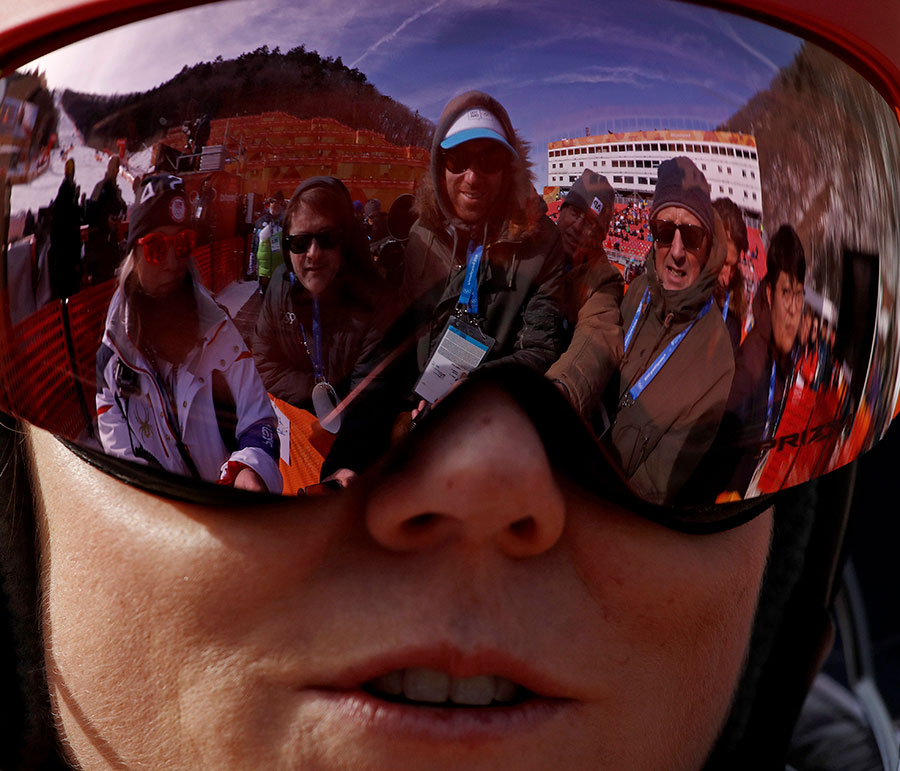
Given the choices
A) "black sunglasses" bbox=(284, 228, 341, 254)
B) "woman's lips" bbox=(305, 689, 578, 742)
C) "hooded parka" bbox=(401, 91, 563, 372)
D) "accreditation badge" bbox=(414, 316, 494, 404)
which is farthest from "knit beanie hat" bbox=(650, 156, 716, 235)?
"woman's lips" bbox=(305, 689, 578, 742)

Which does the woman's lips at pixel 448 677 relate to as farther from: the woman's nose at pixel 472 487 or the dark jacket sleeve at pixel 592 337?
the dark jacket sleeve at pixel 592 337

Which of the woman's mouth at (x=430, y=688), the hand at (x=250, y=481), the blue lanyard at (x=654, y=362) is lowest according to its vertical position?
the woman's mouth at (x=430, y=688)

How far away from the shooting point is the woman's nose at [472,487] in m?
1.00

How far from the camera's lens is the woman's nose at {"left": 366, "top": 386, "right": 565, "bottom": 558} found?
100 centimetres

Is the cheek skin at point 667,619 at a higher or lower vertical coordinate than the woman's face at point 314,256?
lower

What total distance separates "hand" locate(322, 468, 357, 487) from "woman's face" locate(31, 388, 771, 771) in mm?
39

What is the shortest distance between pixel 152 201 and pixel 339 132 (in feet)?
0.66

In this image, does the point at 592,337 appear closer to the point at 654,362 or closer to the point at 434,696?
the point at 654,362

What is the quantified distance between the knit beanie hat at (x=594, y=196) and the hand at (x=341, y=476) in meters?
0.36

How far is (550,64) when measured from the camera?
40.5 inches

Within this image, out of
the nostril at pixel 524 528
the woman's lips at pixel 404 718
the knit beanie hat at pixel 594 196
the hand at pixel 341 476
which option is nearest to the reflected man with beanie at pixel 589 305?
the knit beanie hat at pixel 594 196

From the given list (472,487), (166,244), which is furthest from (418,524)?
(166,244)

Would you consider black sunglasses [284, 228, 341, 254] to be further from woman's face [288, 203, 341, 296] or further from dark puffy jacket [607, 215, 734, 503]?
dark puffy jacket [607, 215, 734, 503]

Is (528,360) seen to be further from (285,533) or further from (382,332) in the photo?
(285,533)
